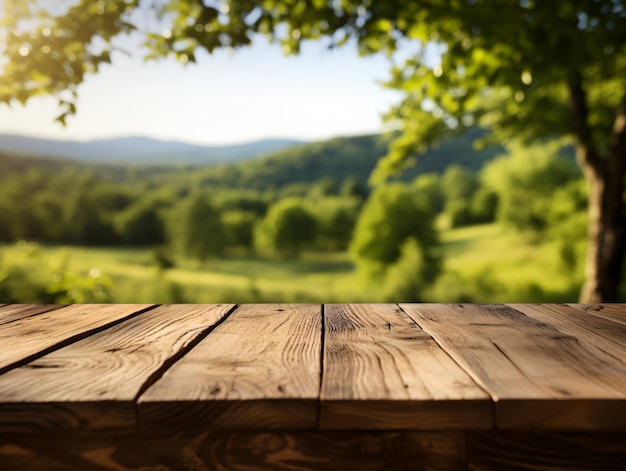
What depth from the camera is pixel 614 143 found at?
7477mm

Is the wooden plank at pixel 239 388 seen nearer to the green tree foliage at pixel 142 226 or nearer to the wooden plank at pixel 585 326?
the wooden plank at pixel 585 326

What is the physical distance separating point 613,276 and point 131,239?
1841 inches

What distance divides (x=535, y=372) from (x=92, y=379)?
999mm

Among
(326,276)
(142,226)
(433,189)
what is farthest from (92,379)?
(433,189)

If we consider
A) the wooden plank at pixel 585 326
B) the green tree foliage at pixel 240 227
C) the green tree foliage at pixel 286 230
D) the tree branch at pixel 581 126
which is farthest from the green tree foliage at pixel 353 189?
the wooden plank at pixel 585 326

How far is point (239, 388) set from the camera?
113 cm

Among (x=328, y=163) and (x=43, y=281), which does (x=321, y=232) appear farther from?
(x=43, y=281)

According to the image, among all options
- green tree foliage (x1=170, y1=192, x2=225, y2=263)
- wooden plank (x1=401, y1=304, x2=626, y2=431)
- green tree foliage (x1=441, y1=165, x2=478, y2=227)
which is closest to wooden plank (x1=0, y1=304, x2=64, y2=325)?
wooden plank (x1=401, y1=304, x2=626, y2=431)

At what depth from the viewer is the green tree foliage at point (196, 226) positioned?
45781 millimetres

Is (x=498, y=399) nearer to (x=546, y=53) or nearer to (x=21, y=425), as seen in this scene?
(x=21, y=425)

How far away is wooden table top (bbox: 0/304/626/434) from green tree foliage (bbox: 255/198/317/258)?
51634mm

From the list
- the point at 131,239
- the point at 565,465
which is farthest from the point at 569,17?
the point at 131,239

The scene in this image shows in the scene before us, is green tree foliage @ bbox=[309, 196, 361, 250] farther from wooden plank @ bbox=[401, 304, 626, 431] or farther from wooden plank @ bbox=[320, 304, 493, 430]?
wooden plank @ bbox=[320, 304, 493, 430]

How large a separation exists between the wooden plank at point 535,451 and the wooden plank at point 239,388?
35 cm
